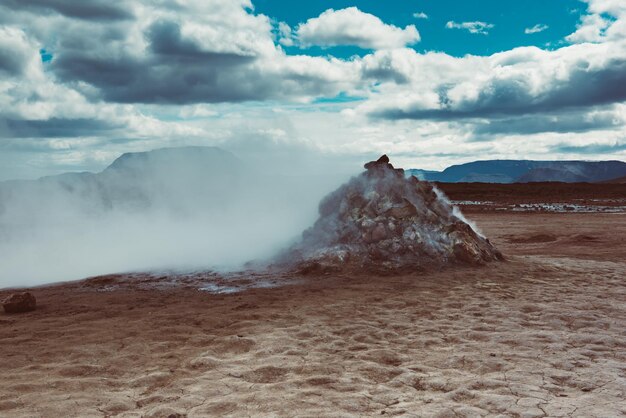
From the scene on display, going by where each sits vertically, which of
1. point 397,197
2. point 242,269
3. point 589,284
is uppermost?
point 397,197

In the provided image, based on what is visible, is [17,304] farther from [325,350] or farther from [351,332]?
[351,332]

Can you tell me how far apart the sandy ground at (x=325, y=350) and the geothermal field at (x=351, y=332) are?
0.08 ft

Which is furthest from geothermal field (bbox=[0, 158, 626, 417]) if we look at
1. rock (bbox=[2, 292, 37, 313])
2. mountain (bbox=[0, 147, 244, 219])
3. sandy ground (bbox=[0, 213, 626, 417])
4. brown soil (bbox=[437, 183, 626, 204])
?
brown soil (bbox=[437, 183, 626, 204])

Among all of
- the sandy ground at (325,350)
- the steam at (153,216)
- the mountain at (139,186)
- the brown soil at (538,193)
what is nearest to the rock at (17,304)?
the sandy ground at (325,350)

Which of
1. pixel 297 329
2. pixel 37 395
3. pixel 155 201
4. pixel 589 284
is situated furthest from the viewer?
pixel 155 201

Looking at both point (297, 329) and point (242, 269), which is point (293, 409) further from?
point (242, 269)

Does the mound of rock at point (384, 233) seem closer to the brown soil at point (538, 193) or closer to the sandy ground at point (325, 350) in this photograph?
the sandy ground at point (325, 350)

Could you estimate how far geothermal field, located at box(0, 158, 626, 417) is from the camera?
4.23m

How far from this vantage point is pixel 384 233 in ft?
34.4

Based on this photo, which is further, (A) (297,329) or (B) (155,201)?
(B) (155,201)

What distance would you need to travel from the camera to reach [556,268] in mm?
10516

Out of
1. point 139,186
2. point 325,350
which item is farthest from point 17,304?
point 139,186

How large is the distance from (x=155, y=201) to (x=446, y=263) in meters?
12.0

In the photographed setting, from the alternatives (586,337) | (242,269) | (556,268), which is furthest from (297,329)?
(556,268)
